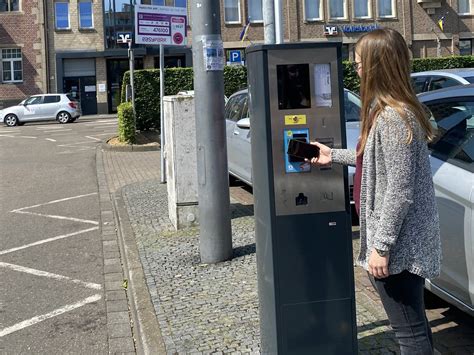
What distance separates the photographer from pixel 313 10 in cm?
3594

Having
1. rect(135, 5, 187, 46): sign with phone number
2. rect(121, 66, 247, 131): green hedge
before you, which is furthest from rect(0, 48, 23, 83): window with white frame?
rect(135, 5, 187, 46): sign with phone number

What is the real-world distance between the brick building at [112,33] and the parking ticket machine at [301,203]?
32006 millimetres

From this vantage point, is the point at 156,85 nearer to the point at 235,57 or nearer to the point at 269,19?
the point at 235,57

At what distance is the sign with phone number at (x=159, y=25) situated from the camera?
10.1 meters

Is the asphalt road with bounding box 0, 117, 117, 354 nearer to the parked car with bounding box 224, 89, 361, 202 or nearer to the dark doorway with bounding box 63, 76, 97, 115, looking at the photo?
the parked car with bounding box 224, 89, 361, 202

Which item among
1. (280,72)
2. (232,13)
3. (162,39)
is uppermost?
(232,13)

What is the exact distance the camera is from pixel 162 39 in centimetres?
1039

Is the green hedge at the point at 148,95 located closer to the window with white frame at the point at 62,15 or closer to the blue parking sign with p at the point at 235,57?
the blue parking sign with p at the point at 235,57

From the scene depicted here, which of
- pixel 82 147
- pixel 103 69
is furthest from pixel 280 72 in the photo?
pixel 103 69

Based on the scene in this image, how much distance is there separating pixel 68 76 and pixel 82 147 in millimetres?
17862

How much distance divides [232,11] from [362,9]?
27.6 ft

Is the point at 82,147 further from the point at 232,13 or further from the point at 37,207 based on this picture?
the point at 232,13

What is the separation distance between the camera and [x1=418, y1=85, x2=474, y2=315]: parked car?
3340 millimetres

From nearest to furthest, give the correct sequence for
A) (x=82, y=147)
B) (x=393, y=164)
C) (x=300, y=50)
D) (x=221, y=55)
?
(x=393, y=164) < (x=300, y=50) < (x=221, y=55) < (x=82, y=147)
